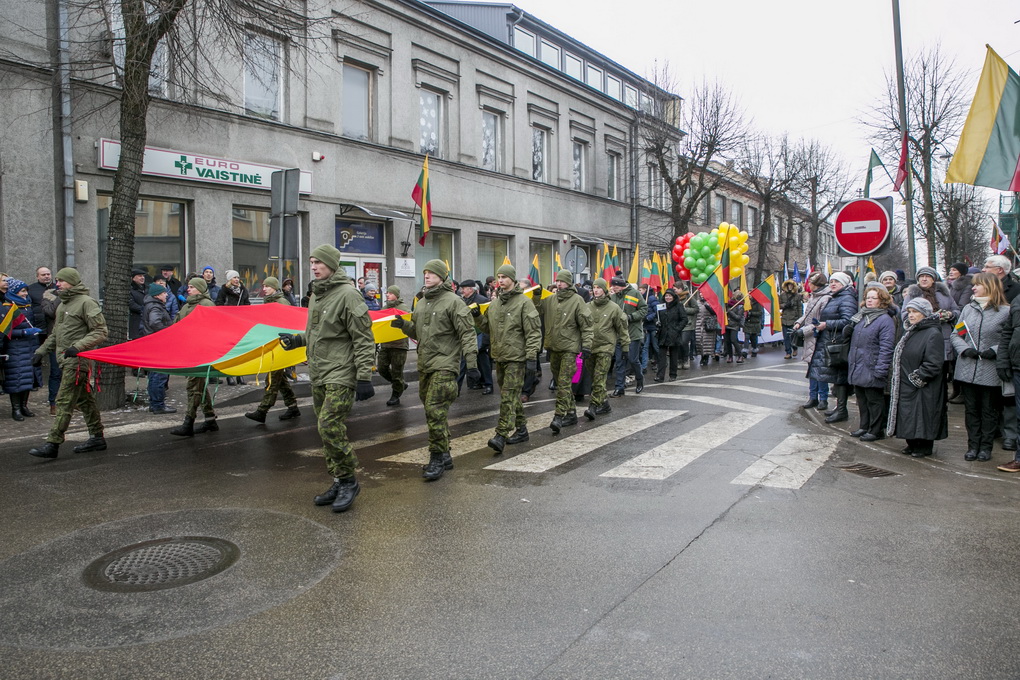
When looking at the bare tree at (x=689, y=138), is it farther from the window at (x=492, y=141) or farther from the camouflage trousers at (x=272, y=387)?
the camouflage trousers at (x=272, y=387)

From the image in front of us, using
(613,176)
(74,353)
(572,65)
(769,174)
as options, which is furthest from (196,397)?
(769,174)

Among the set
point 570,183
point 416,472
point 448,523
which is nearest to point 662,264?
point 570,183

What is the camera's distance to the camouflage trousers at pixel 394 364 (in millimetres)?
11570

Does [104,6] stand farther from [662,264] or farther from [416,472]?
[662,264]

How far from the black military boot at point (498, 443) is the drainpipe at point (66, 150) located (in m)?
9.58

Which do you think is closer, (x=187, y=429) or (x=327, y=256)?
(x=327, y=256)

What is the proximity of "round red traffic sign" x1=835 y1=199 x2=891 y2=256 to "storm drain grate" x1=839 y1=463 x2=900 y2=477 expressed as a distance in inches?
122

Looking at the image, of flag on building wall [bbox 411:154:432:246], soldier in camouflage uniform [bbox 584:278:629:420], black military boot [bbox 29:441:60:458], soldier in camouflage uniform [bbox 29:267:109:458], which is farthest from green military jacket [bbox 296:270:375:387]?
flag on building wall [bbox 411:154:432:246]

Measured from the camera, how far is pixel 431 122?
72.9 ft

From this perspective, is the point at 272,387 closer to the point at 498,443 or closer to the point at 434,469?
the point at 498,443

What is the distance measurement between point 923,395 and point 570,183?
22245mm

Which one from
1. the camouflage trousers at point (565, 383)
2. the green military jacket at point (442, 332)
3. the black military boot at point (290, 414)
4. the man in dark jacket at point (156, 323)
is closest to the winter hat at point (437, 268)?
the green military jacket at point (442, 332)

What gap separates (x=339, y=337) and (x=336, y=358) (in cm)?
18

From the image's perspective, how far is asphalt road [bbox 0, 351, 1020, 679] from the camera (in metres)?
3.46
